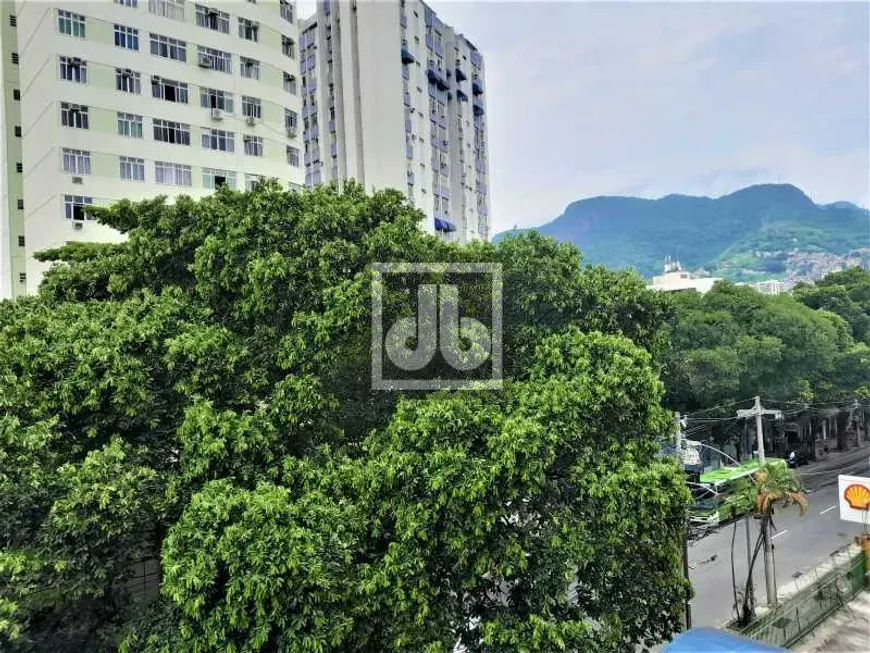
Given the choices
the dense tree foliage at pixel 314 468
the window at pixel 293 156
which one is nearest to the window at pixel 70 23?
the window at pixel 293 156

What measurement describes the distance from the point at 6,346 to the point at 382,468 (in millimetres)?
5189

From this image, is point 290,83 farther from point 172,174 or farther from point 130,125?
point 130,125

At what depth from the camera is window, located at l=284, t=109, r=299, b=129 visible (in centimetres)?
2188

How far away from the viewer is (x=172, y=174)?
19.6 metres

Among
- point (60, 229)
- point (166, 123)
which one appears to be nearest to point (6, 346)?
point (60, 229)

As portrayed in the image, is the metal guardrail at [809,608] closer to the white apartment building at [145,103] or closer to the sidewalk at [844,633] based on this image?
the sidewalk at [844,633]

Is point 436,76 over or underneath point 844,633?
over

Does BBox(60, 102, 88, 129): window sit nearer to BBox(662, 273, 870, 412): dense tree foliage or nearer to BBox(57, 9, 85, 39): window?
BBox(57, 9, 85, 39): window

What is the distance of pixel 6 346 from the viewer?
7.99 meters

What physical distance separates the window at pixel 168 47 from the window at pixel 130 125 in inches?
85.8

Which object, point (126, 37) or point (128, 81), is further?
point (128, 81)

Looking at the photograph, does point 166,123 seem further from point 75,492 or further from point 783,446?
point 783,446

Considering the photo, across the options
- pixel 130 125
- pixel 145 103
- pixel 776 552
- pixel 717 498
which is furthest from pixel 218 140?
pixel 776 552

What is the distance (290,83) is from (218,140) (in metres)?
3.78
